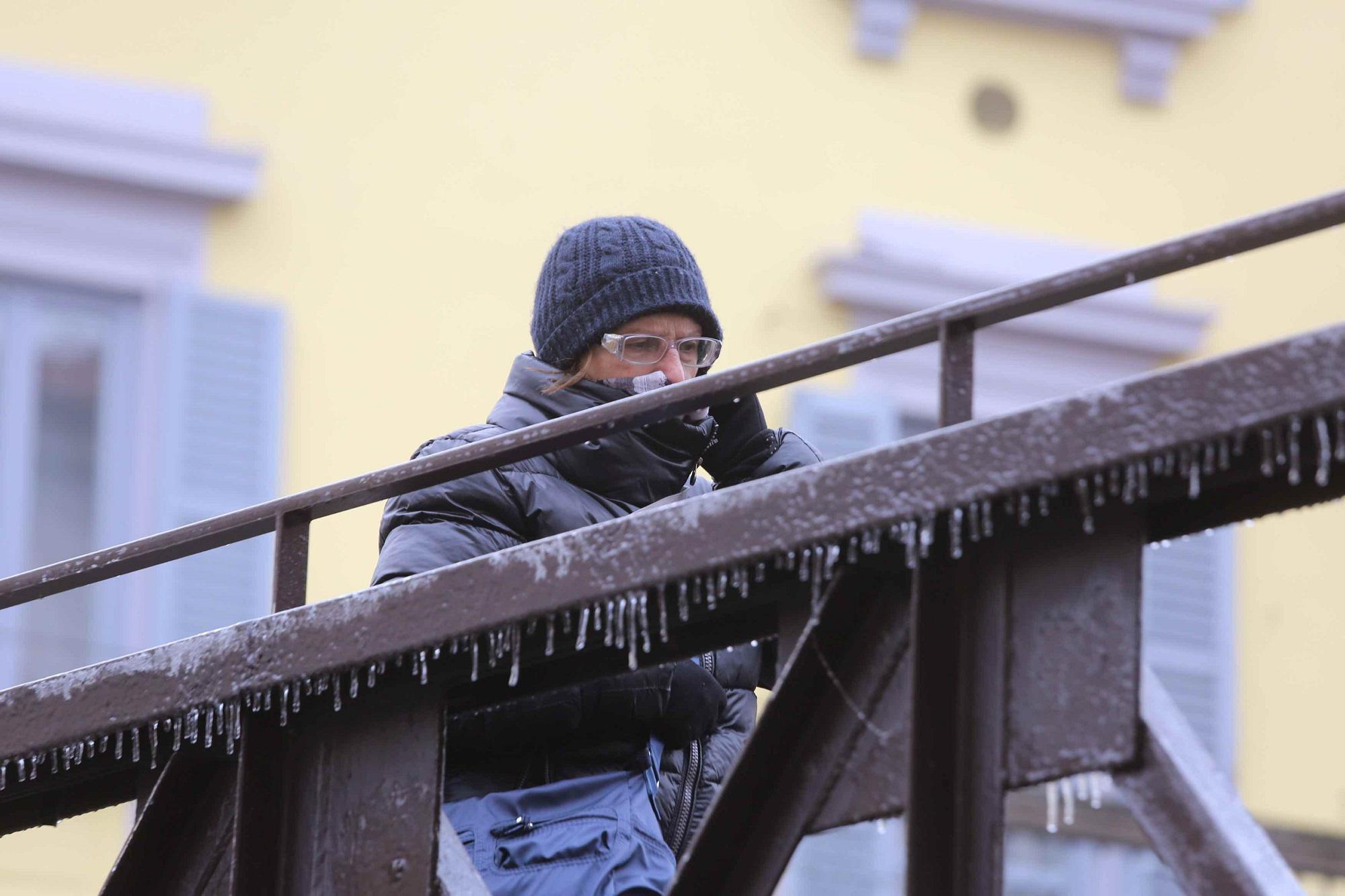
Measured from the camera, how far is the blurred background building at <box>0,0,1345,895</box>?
10.8m

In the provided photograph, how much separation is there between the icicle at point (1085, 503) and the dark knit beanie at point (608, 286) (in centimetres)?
128

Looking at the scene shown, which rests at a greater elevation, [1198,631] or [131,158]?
[131,158]

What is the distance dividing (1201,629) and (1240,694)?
1.04 feet

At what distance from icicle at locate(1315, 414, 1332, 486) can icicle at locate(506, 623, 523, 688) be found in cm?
106

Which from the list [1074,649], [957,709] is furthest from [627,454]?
[1074,649]

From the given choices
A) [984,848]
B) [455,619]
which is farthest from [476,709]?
[984,848]

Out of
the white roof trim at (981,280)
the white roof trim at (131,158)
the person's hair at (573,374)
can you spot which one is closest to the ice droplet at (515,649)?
the person's hair at (573,374)

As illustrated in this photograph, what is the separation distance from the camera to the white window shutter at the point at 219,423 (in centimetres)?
1075

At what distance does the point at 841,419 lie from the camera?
11586mm

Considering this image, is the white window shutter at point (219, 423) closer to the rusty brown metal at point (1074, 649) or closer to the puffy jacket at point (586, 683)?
the puffy jacket at point (586, 683)

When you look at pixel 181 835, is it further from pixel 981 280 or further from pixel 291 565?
pixel 981 280

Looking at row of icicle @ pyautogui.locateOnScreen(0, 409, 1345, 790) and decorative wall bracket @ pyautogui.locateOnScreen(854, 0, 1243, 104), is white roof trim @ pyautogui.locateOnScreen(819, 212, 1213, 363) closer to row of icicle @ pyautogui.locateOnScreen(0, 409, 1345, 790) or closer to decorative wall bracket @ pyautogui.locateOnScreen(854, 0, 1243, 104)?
decorative wall bracket @ pyautogui.locateOnScreen(854, 0, 1243, 104)

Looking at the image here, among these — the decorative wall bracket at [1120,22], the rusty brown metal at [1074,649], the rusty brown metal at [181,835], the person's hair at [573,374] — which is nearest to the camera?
the rusty brown metal at [1074,649]

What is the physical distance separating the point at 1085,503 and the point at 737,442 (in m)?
1.20
